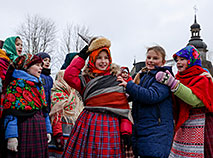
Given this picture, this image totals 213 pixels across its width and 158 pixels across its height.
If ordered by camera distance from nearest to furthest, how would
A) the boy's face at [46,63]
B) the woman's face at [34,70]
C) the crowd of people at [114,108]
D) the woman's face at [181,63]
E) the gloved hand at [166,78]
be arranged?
the crowd of people at [114,108] < the gloved hand at [166,78] < the woman's face at [34,70] < the woman's face at [181,63] < the boy's face at [46,63]

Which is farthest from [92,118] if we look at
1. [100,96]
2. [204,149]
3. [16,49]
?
[16,49]

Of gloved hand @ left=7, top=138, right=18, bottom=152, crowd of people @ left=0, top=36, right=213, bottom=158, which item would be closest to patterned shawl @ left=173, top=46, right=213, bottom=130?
crowd of people @ left=0, top=36, right=213, bottom=158

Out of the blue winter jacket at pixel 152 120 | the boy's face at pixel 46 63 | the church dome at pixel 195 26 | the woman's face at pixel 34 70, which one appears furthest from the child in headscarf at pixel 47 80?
the church dome at pixel 195 26

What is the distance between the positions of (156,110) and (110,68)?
755 millimetres

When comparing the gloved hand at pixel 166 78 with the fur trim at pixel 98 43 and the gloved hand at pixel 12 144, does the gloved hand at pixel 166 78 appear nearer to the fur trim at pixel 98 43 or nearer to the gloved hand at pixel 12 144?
the fur trim at pixel 98 43

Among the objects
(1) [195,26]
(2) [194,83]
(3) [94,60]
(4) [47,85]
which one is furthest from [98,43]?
(1) [195,26]

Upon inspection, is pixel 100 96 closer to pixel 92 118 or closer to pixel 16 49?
pixel 92 118

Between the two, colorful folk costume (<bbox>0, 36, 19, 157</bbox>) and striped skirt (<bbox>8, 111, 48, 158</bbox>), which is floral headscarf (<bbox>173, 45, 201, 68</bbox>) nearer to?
striped skirt (<bbox>8, 111, 48, 158</bbox>)

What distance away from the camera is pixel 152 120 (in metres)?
2.96

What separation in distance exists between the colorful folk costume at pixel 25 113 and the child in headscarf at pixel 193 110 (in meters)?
1.85

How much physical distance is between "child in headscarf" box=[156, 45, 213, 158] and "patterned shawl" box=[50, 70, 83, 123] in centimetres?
185

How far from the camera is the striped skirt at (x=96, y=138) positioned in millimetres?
2748

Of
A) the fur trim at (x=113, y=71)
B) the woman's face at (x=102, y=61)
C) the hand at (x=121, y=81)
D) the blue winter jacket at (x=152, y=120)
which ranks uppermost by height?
the woman's face at (x=102, y=61)

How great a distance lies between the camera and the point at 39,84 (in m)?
3.51
